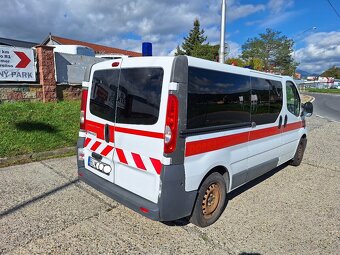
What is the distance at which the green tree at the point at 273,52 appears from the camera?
2286 inches

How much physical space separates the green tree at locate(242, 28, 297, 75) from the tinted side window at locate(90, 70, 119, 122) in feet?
190

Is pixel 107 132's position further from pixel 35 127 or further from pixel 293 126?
pixel 35 127

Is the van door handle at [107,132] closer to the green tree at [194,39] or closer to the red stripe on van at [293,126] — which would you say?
the red stripe on van at [293,126]

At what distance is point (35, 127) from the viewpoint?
265 inches

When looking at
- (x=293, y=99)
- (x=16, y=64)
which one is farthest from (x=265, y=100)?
(x=16, y=64)

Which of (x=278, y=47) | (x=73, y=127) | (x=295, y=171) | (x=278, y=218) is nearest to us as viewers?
(x=278, y=218)

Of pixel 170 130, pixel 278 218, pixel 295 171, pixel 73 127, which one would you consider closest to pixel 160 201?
pixel 170 130

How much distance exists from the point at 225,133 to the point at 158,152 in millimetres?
1020

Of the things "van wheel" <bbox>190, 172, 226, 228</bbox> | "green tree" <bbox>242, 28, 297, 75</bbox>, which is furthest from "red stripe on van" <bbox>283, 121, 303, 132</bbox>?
"green tree" <bbox>242, 28, 297, 75</bbox>

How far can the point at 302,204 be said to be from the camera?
14.0 feet

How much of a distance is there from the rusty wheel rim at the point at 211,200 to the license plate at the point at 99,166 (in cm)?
123

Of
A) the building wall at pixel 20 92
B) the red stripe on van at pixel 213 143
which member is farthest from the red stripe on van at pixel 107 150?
the building wall at pixel 20 92

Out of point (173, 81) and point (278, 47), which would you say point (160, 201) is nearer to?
point (173, 81)

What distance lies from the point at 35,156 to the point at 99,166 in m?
2.86
